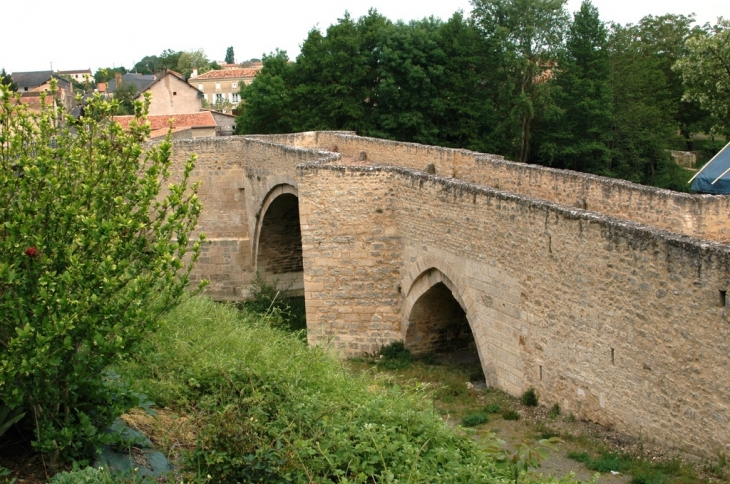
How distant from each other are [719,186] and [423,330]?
6.81 meters

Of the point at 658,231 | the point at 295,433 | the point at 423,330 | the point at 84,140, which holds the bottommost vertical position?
the point at 423,330

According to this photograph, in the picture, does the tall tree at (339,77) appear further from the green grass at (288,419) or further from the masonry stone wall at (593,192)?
the green grass at (288,419)

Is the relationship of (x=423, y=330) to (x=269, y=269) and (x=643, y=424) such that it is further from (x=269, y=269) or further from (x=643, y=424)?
(x=269, y=269)

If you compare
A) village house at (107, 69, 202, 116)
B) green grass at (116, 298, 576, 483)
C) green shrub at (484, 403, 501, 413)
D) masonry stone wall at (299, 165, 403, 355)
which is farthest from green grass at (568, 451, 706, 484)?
village house at (107, 69, 202, 116)

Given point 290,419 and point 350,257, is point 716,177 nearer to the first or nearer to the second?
point 350,257

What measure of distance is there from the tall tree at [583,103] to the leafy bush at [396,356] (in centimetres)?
1934

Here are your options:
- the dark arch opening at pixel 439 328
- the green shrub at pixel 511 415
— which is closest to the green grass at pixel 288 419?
the green shrub at pixel 511 415

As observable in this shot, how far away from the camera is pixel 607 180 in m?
10.8

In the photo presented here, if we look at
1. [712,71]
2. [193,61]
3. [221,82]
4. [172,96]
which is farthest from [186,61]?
[712,71]

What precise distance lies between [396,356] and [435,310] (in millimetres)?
1001

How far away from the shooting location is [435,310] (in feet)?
42.6

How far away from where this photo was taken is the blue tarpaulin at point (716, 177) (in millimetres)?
15422

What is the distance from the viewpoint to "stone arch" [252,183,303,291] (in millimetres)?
18156

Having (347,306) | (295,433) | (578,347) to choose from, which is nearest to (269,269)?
(347,306)
